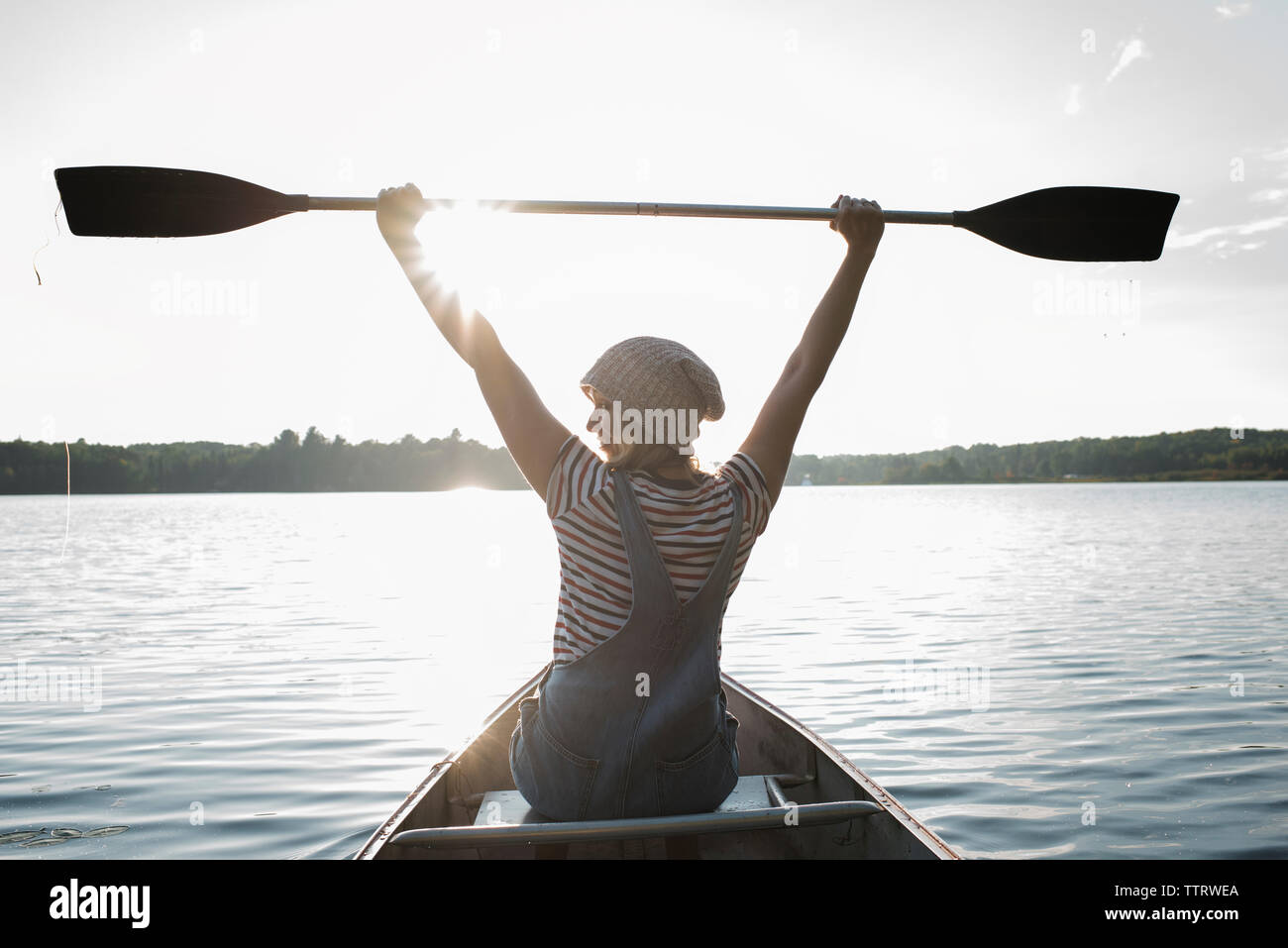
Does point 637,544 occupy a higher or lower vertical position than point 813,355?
lower

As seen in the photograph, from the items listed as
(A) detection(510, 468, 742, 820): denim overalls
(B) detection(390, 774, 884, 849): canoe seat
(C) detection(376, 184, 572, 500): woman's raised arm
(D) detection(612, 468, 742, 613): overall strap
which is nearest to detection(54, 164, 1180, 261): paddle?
(C) detection(376, 184, 572, 500): woman's raised arm

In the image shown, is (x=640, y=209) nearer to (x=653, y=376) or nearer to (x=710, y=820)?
(x=653, y=376)

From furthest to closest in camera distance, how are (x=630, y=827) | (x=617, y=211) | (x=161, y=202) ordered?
(x=161, y=202)
(x=617, y=211)
(x=630, y=827)

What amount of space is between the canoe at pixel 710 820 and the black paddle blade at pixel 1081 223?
11.0ft

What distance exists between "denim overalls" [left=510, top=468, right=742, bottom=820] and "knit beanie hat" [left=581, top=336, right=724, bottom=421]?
285mm

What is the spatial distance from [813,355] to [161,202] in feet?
13.3

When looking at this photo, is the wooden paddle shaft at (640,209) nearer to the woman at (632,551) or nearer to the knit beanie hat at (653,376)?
the woman at (632,551)

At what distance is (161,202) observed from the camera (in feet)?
17.0

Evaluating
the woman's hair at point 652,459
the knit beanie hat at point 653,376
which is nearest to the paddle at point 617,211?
the knit beanie hat at point 653,376

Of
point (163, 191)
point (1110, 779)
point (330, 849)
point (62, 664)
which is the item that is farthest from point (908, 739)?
point (62, 664)

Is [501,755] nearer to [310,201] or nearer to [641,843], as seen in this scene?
[641,843]

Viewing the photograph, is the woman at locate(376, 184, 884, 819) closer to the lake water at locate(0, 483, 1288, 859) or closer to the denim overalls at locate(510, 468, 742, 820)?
the denim overalls at locate(510, 468, 742, 820)

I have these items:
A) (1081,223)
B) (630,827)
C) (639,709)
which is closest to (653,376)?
(639,709)
